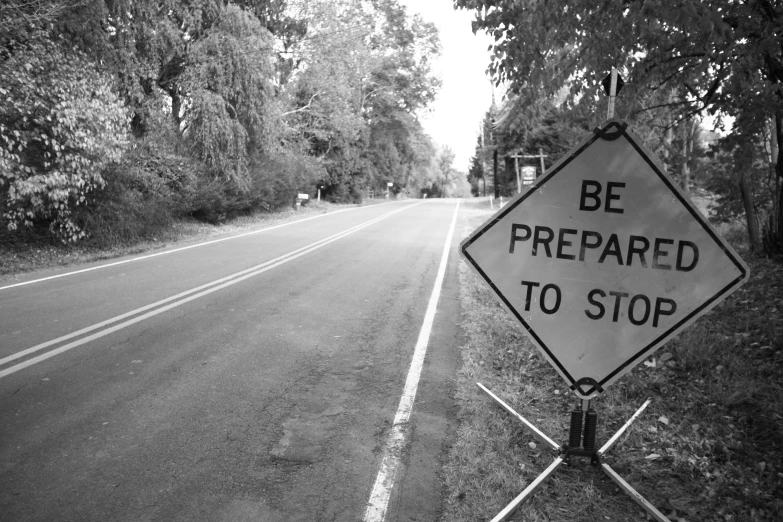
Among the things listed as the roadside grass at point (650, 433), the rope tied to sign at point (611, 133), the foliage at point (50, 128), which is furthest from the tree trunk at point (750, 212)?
the foliage at point (50, 128)

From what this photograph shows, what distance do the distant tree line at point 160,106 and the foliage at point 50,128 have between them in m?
0.03

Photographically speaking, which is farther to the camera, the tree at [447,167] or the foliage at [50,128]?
the tree at [447,167]

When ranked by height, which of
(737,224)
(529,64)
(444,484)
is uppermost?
(529,64)

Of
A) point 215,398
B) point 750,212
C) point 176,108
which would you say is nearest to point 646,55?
point 750,212

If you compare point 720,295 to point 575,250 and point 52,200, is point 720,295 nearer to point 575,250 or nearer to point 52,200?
point 575,250

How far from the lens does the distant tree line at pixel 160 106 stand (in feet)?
37.8

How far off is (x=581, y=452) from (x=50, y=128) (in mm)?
12157

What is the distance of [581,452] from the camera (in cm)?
373

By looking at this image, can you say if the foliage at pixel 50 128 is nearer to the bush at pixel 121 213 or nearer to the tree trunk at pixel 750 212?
the bush at pixel 121 213

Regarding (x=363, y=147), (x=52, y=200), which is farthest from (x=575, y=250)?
(x=363, y=147)

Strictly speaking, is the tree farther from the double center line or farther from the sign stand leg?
the sign stand leg

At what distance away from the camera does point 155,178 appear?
17688 mm

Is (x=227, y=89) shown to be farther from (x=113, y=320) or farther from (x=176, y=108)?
(x=113, y=320)

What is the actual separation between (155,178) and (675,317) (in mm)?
17171
